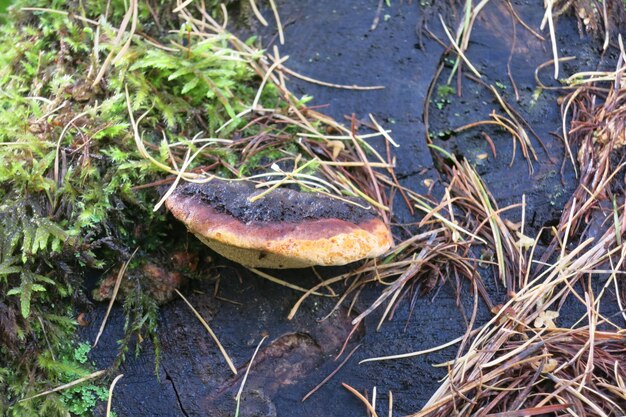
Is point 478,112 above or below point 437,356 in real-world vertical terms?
above

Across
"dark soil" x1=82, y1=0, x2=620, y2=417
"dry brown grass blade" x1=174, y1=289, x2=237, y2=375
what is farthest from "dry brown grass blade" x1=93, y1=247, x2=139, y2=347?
"dry brown grass blade" x1=174, y1=289, x2=237, y2=375

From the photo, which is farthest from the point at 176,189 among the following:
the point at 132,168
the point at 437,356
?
the point at 437,356

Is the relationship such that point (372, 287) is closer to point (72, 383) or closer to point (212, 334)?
point (212, 334)

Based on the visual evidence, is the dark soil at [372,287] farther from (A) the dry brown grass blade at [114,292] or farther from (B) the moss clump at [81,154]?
(B) the moss clump at [81,154]

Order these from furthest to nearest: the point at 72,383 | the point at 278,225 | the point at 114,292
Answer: the point at 114,292, the point at 72,383, the point at 278,225

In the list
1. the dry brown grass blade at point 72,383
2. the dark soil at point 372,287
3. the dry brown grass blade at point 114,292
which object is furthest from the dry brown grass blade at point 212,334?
the dry brown grass blade at point 72,383

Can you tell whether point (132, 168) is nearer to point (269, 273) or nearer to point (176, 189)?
point (176, 189)

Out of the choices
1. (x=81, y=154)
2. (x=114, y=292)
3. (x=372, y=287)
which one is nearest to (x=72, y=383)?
(x=114, y=292)
